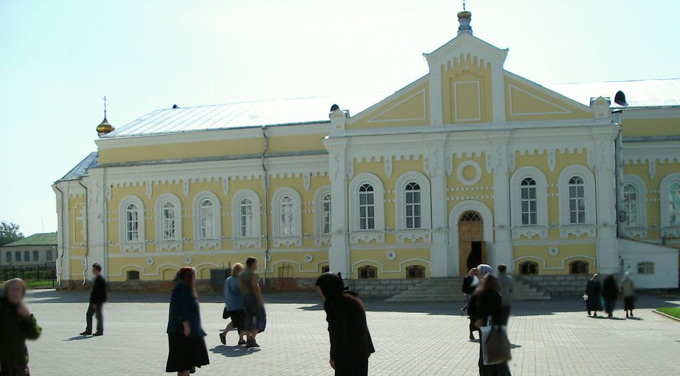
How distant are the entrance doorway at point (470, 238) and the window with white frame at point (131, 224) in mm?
15523

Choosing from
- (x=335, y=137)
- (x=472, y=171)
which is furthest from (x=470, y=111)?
(x=335, y=137)

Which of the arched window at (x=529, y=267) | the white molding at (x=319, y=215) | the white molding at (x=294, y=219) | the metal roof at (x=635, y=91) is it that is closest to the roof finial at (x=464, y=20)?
the metal roof at (x=635, y=91)

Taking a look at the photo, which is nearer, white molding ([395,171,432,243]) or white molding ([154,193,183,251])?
white molding ([395,171,432,243])

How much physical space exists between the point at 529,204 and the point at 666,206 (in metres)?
7.75

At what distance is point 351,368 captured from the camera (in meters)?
9.06

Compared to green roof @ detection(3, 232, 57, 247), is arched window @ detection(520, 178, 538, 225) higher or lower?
higher

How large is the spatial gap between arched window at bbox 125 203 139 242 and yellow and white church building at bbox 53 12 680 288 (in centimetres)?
218

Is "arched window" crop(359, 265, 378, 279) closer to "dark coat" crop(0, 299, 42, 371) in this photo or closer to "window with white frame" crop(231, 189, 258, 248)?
"window with white frame" crop(231, 189, 258, 248)

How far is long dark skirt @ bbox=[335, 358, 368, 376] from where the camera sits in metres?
9.05

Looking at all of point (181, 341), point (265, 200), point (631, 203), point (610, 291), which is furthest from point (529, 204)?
point (610, 291)

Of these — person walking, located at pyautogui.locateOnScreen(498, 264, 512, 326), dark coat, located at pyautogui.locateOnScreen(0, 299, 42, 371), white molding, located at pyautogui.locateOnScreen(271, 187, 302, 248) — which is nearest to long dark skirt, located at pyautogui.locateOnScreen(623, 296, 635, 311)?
person walking, located at pyautogui.locateOnScreen(498, 264, 512, 326)

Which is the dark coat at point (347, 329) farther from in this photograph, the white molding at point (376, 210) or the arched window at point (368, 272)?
the arched window at point (368, 272)

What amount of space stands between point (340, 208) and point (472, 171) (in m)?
5.46

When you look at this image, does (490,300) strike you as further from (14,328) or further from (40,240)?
(40,240)
